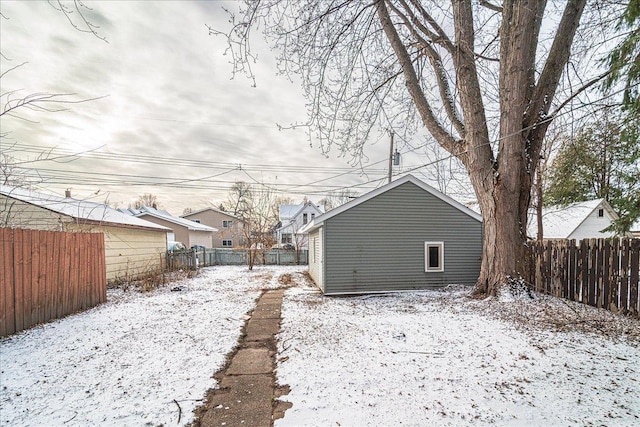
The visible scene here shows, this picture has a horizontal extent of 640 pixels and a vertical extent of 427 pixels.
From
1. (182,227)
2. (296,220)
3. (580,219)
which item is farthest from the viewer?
(296,220)

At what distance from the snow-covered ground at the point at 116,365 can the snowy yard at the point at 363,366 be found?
2 centimetres

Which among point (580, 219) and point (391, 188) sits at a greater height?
point (391, 188)

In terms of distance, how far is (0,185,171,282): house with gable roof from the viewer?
8.47m

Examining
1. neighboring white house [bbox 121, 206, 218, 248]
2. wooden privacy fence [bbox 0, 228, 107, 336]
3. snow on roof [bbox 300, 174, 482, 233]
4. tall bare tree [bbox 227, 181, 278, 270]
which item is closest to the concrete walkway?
wooden privacy fence [bbox 0, 228, 107, 336]

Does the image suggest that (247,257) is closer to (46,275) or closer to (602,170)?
(46,275)

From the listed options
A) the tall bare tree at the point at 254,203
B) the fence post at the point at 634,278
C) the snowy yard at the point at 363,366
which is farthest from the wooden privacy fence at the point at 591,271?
the tall bare tree at the point at 254,203

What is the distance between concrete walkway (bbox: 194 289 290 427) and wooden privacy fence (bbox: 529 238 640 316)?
6.07 metres

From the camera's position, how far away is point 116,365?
3.79 metres

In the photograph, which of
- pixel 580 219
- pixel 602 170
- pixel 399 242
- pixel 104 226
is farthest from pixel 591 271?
pixel 580 219

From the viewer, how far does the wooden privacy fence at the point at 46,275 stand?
15.8ft

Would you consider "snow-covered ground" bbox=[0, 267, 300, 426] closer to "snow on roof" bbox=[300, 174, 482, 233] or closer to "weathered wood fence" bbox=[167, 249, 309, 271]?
"snow on roof" bbox=[300, 174, 482, 233]

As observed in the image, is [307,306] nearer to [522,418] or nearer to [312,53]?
[522,418]

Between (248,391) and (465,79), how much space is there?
7.54 metres

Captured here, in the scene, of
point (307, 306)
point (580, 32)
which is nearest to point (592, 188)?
point (580, 32)
